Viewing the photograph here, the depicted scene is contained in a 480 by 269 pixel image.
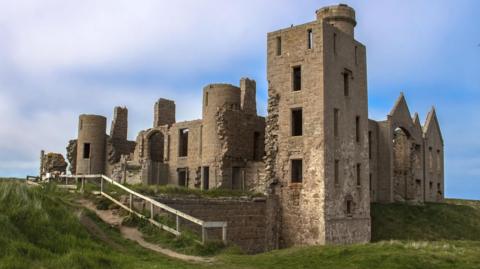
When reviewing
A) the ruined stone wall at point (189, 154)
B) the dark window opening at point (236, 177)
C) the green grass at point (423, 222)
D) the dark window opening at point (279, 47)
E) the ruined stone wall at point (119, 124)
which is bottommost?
the green grass at point (423, 222)

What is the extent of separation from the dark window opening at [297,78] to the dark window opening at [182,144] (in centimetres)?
1032

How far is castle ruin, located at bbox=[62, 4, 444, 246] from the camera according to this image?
899 inches

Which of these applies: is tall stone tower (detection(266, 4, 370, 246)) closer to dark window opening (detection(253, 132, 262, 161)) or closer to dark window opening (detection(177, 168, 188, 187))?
dark window opening (detection(253, 132, 262, 161))

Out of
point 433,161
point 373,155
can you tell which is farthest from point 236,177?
point 433,161

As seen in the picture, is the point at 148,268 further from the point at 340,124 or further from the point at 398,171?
the point at 398,171

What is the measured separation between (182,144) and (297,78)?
1058cm

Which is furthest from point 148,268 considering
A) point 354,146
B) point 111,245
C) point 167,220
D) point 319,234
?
point 354,146

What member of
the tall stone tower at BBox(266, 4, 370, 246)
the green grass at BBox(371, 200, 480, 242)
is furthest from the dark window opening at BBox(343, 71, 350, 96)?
the green grass at BBox(371, 200, 480, 242)

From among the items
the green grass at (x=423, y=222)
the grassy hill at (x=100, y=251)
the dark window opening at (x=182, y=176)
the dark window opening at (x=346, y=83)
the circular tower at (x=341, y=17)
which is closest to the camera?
the grassy hill at (x=100, y=251)

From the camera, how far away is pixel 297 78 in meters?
25.1

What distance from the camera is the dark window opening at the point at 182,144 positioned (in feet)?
107

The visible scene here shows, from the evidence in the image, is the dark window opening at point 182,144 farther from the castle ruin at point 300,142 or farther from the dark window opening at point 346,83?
the dark window opening at point 346,83

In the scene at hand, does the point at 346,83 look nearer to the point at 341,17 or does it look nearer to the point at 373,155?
the point at 341,17

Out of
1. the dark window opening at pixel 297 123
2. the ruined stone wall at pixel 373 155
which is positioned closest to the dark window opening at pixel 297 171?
the dark window opening at pixel 297 123
